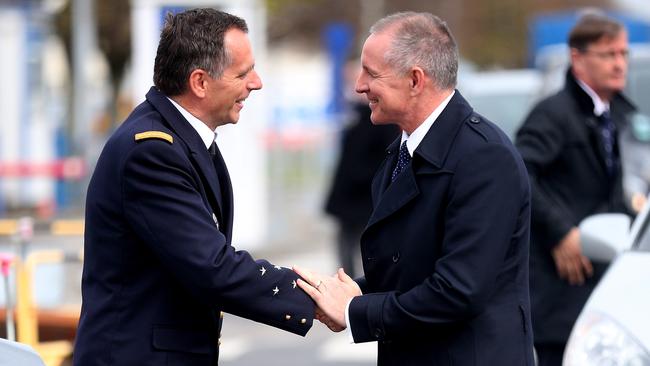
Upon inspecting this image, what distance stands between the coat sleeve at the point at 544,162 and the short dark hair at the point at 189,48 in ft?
7.77

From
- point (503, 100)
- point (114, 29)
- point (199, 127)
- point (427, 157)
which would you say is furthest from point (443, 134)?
point (114, 29)

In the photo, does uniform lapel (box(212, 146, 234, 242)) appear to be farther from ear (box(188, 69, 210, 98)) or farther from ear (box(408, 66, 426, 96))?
ear (box(408, 66, 426, 96))

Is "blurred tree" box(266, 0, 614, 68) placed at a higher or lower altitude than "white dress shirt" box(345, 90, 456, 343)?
lower

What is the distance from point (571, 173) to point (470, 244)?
99.7 inches

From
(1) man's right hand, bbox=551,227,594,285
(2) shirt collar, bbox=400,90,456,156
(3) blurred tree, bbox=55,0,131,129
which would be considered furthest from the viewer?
(3) blurred tree, bbox=55,0,131,129

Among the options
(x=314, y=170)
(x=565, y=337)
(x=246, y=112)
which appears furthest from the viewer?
(x=314, y=170)

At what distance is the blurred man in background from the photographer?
19.8 ft

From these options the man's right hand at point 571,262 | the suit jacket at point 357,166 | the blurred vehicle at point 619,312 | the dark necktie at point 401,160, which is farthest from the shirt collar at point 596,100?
the suit jacket at point 357,166

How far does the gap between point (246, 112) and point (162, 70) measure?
11.8 metres

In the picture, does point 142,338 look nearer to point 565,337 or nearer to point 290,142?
point 565,337

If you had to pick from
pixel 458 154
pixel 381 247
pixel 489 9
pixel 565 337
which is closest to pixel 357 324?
pixel 381 247

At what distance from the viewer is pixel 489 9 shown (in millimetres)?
59750

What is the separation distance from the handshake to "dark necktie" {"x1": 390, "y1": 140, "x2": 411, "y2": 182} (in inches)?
14.3

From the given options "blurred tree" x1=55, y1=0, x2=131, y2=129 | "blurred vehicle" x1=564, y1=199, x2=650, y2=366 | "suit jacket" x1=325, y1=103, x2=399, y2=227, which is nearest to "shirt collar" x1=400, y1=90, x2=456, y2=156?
"blurred vehicle" x1=564, y1=199, x2=650, y2=366
